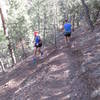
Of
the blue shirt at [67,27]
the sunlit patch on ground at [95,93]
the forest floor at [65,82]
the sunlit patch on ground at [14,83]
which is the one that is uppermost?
the blue shirt at [67,27]

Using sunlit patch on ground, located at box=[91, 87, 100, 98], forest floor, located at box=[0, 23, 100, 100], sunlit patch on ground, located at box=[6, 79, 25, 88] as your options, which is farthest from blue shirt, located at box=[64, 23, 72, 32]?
sunlit patch on ground, located at box=[91, 87, 100, 98]

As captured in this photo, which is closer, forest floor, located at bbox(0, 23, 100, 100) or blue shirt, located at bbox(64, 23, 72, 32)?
forest floor, located at bbox(0, 23, 100, 100)

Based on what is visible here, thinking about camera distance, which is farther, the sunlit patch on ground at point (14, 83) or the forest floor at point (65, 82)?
the sunlit patch on ground at point (14, 83)

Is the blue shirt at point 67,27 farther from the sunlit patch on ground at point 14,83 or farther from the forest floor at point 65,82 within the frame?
the sunlit patch on ground at point 14,83

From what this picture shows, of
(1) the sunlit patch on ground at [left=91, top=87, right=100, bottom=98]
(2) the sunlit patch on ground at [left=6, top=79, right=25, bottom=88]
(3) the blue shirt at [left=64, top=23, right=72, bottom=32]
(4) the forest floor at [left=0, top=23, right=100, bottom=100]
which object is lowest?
(2) the sunlit patch on ground at [left=6, top=79, right=25, bottom=88]

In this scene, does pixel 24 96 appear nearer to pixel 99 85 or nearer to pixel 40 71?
pixel 40 71

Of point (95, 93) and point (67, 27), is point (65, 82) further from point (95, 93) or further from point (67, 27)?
point (67, 27)

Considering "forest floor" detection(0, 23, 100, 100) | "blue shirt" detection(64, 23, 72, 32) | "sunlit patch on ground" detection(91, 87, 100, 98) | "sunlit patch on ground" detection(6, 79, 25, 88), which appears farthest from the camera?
"blue shirt" detection(64, 23, 72, 32)

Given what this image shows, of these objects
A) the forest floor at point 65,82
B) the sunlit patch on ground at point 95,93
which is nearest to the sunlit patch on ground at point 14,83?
the forest floor at point 65,82

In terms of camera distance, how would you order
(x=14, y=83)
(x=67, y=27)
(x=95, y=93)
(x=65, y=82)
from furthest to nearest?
1. (x=67, y=27)
2. (x=14, y=83)
3. (x=65, y=82)
4. (x=95, y=93)

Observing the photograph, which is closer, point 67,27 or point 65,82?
point 65,82

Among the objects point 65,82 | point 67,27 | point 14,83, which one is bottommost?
point 14,83

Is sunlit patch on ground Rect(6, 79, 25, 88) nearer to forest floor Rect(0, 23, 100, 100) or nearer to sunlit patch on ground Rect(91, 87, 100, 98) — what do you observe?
Answer: forest floor Rect(0, 23, 100, 100)

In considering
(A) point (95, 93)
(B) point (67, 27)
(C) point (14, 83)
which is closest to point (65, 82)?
(A) point (95, 93)
